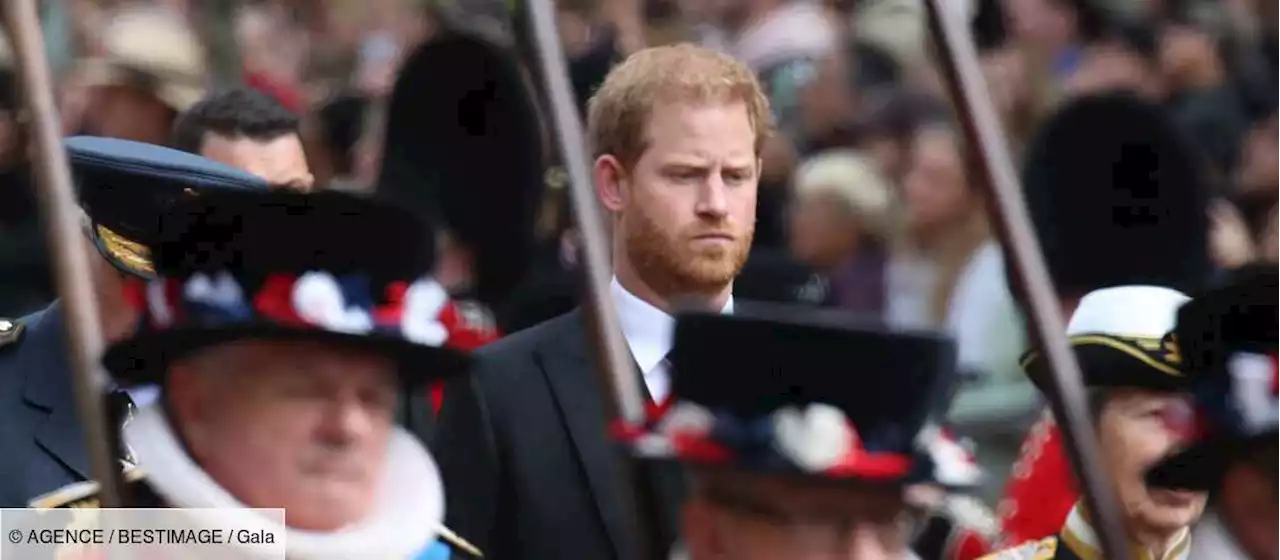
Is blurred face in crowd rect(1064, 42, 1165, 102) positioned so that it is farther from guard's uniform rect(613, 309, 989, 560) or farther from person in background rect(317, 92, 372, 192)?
guard's uniform rect(613, 309, 989, 560)

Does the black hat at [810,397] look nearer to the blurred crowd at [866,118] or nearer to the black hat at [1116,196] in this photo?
the blurred crowd at [866,118]

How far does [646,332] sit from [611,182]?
0.30 metres

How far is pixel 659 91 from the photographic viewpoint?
470cm

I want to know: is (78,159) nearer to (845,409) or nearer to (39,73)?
(39,73)

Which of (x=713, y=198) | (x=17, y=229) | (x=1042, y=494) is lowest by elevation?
(x=1042, y=494)

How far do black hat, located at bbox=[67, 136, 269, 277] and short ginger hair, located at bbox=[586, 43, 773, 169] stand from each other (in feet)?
1.86

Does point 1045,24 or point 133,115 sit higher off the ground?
point 133,115

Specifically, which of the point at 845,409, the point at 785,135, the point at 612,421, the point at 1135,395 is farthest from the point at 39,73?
the point at 785,135

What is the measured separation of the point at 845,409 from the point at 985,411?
4208 millimetres

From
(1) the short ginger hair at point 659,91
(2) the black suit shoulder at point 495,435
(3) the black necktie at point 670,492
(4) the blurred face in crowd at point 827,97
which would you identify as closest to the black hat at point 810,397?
(3) the black necktie at point 670,492

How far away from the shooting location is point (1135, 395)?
444 centimetres

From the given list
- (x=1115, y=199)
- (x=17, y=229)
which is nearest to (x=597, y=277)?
(x=17, y=229)

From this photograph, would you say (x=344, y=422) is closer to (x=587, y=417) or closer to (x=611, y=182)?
(x=587, y=417)

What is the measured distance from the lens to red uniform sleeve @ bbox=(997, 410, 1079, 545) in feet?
16.3
